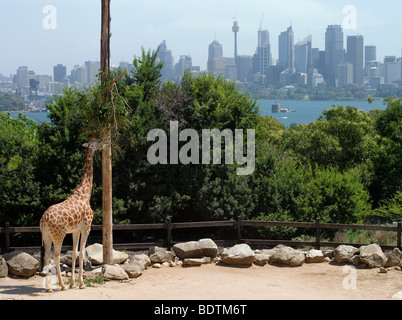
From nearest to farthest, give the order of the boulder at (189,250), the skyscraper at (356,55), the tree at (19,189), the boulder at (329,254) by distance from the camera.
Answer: the boulder at (189,250), the boulder at (329,254), the tree at (19,189), the skyscraper at (356,55)

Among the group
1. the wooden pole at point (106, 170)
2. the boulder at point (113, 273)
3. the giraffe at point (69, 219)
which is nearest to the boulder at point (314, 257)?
the boulder at point (113, 273)

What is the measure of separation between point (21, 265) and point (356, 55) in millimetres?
166887

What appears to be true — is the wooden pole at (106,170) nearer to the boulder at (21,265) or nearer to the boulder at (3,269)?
the boulder at (21,265)

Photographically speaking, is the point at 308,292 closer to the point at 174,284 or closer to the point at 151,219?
the point at 174,284

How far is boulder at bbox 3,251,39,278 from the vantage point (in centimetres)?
1376

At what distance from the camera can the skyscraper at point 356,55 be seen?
157m

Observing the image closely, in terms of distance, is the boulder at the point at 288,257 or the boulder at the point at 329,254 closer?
the boulder at the point at 288,257

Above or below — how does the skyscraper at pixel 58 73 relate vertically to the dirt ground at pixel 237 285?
above

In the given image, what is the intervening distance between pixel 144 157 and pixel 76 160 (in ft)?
7.84

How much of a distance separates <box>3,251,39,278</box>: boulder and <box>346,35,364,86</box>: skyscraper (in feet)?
496

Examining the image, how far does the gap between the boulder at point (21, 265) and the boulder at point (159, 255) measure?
3176mm

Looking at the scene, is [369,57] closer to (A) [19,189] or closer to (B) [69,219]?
(A) [19,189]

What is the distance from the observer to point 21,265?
45.3 feet

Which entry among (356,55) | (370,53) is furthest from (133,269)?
(370,53)
